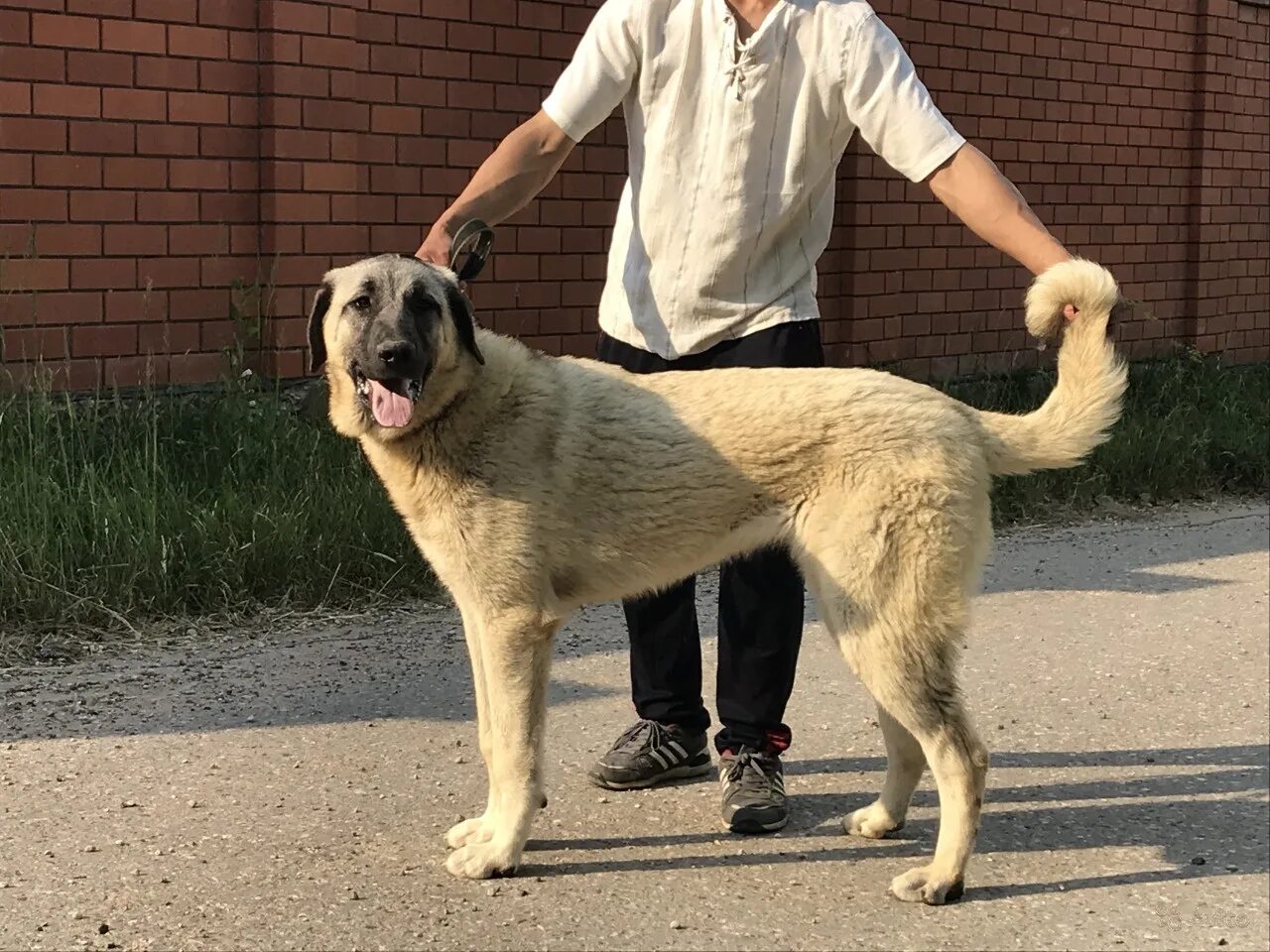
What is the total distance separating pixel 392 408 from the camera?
3570mm

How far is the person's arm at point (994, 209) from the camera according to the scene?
3.82 m

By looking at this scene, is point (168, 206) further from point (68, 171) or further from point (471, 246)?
point (471, 246)

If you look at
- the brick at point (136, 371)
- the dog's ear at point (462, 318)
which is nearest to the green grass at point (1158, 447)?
the brick at point (136, 371)

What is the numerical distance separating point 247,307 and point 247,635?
7.15ft

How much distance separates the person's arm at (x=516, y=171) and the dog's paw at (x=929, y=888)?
206 cm

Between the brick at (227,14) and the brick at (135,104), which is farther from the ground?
the brick at (227,14)

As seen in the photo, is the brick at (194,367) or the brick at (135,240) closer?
the brick at (135,240)

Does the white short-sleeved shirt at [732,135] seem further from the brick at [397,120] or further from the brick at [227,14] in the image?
the brick at [397,120]

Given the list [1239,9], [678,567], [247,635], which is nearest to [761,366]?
[678,567]

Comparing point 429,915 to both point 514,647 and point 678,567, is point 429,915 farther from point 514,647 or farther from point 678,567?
point 678,567

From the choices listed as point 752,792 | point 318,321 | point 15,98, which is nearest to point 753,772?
point 752,792

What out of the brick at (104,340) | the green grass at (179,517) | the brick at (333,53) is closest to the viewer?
the green grass at (179,517)

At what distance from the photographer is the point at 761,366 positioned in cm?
411

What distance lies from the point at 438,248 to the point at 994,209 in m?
1.44
